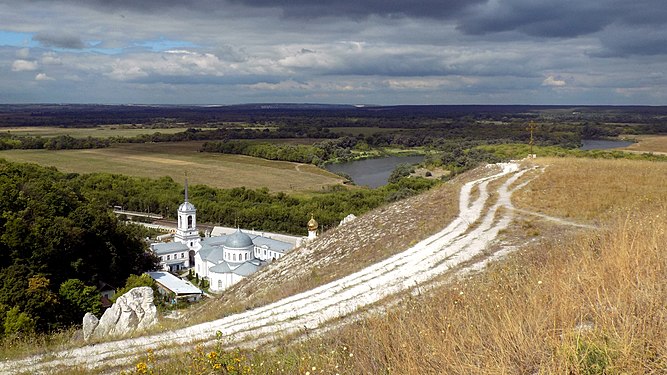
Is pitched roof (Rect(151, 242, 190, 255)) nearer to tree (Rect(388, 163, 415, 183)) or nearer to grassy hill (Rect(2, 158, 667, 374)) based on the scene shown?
tree (Rect(388, 163, 415, 183))

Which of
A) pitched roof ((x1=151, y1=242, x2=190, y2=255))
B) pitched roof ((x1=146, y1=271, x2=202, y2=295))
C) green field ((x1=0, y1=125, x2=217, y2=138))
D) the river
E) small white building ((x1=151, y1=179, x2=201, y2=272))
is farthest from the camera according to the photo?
green field ((x1=0, y1=125, x2=217, y2=138))

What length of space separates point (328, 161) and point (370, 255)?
9758 cm

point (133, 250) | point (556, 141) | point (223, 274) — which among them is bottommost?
point (223, 274)

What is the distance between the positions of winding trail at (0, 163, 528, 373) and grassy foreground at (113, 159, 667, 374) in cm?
105

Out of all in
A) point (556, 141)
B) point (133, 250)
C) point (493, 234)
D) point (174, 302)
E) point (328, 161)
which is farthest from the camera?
point (328, 161)

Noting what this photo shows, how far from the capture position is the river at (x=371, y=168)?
82500 mm

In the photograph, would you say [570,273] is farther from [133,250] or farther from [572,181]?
[133,250]

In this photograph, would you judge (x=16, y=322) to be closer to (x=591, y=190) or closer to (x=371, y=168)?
(x=591, y=190)

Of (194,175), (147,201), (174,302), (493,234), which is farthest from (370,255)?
(194,175)

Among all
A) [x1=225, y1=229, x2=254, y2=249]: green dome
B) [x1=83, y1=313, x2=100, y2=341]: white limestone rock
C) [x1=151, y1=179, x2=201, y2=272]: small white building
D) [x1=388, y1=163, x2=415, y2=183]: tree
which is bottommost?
[x1=151, y1=179, x2=201, y2=272]: small white building

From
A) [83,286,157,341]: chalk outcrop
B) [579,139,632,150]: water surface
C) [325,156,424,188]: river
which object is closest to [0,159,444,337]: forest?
[83,286,157,341]: chalk outcrop

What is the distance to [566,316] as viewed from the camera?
4.86 metres

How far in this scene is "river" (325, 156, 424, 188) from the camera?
271 ft

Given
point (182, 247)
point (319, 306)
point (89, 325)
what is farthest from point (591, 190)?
point (182, 247)
